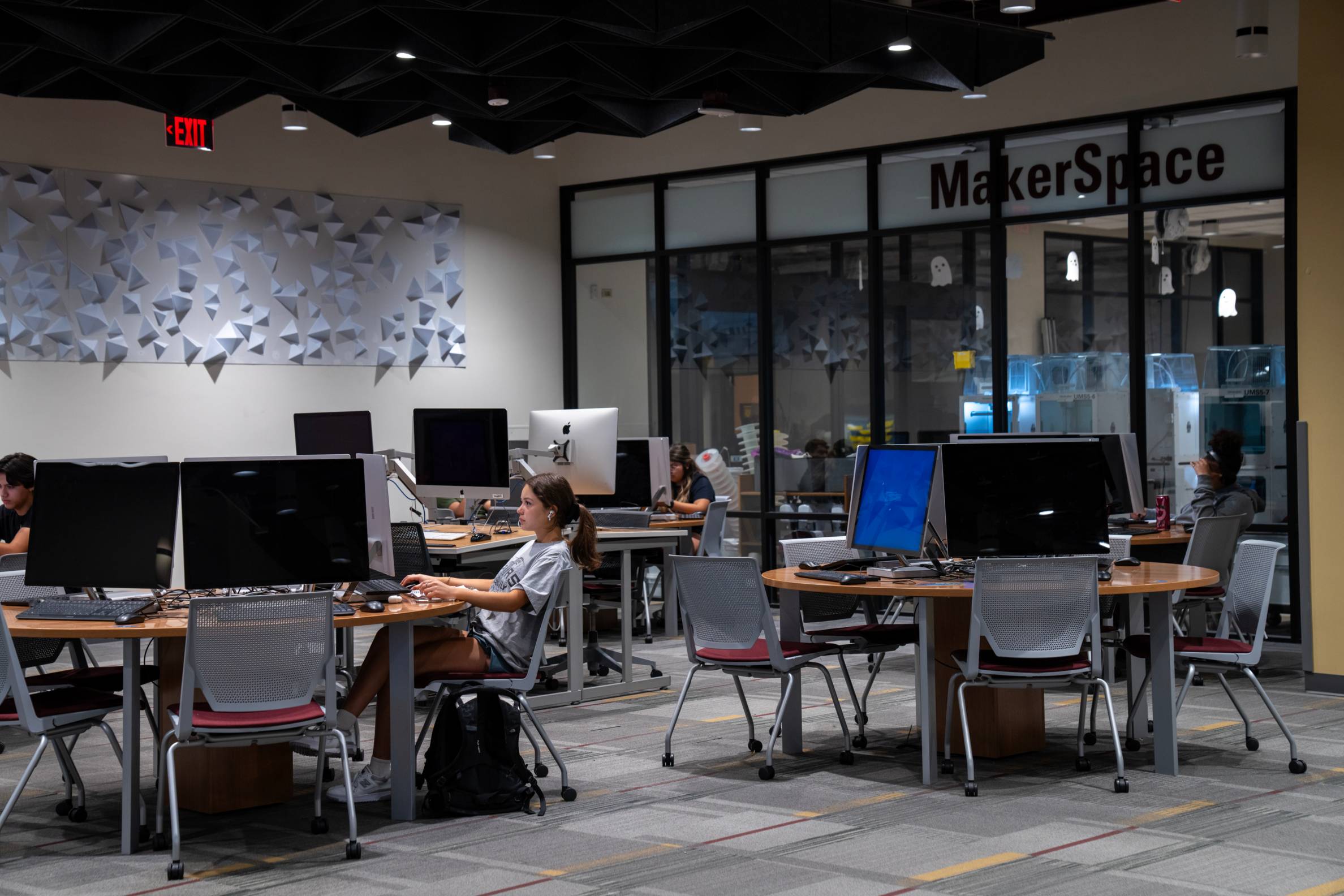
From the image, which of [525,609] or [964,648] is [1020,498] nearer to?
[964,648]

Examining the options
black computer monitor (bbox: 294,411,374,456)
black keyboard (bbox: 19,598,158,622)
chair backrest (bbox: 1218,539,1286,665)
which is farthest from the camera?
black computer monitor (bbox: 294,411,374,456)

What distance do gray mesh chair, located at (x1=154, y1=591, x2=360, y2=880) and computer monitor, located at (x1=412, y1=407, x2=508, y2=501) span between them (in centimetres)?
300

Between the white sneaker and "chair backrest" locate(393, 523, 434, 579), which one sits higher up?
"chair backrest" locate(393, 523, 434, 579)

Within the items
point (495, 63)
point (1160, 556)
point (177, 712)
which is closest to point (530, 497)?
point (177, 712)

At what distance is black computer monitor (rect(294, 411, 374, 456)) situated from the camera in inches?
324

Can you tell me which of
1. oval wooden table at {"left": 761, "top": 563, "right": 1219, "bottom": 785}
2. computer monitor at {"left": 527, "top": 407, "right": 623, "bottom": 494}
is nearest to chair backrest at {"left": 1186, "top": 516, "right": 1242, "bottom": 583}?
oval wooden table at {"left": 761, "top": 563, "right": 1219, "bottom": 785}

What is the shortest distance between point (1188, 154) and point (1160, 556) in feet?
9.09

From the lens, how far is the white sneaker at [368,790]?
5.34 metres

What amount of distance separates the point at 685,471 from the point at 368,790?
16.3 ft

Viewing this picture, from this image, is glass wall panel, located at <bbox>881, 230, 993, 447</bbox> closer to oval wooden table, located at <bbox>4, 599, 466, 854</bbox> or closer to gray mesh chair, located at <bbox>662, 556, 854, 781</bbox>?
gray mesh chair, located at <bbox>662, 556, 854, 781</bbox>

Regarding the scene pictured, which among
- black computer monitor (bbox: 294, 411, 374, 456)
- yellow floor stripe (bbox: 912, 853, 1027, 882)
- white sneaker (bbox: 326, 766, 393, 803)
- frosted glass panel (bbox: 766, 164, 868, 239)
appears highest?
frosted glass panel (bbox: 766, 164, 868, 239)

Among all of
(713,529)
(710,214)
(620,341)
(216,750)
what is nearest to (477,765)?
(216,750)

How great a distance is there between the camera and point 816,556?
6.63 metres

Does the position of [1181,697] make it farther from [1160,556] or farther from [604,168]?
[604,168]
